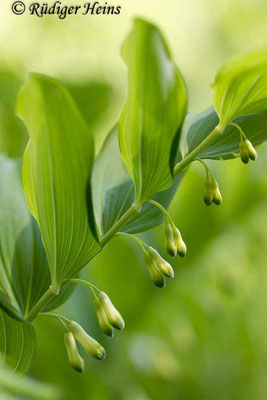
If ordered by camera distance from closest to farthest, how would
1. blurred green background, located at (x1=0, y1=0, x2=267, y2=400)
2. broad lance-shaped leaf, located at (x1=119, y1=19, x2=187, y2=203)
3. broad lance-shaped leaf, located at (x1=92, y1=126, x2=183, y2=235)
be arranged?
broad lance-shaped leaf, located at (x1=119, y1=19, x2=187, y2=203) → broad lance-shaped leaf, located at (x1=92, y1=126, x2=183, y2=235) → blurred green background, located at (x1=0, y1=0, x2=267, y2=400)

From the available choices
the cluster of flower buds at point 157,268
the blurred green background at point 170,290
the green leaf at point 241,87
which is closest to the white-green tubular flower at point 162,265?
the cluster of flower buds at point 157,268

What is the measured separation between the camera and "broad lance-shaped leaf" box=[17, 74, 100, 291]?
0.28 metres

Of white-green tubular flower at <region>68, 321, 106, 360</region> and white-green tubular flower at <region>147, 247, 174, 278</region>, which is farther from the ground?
white-green tubular flower at <region>147, 247, 174, 278</region>

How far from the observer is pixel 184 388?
1.09m

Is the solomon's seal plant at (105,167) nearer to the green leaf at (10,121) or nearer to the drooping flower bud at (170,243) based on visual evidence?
the drooping flower bud at (170,243)

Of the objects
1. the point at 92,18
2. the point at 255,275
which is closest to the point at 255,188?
the point at 255,275

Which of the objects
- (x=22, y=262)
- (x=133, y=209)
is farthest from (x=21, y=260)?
(x=133, y=209)

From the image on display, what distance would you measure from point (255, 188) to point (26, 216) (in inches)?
30.3

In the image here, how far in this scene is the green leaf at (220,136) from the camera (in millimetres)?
346

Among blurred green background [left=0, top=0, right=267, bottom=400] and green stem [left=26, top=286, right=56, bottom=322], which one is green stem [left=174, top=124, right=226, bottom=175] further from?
blurred green background [left=0, top=0, right=267, bottom=400]

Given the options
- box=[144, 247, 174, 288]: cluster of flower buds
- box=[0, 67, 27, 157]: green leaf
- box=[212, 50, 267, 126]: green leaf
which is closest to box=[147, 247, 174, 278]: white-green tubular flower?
box=[144, 247, 174, 288]: cluster of flower buds

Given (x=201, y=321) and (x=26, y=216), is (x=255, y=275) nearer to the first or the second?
(x=201, y=321)

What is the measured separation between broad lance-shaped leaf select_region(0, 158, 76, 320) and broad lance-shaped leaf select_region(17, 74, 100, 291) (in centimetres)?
5

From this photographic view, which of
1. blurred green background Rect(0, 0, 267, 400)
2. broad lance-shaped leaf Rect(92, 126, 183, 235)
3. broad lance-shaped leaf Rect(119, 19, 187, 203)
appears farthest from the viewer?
blurred green background Rect(0, 0, 267, 400)
